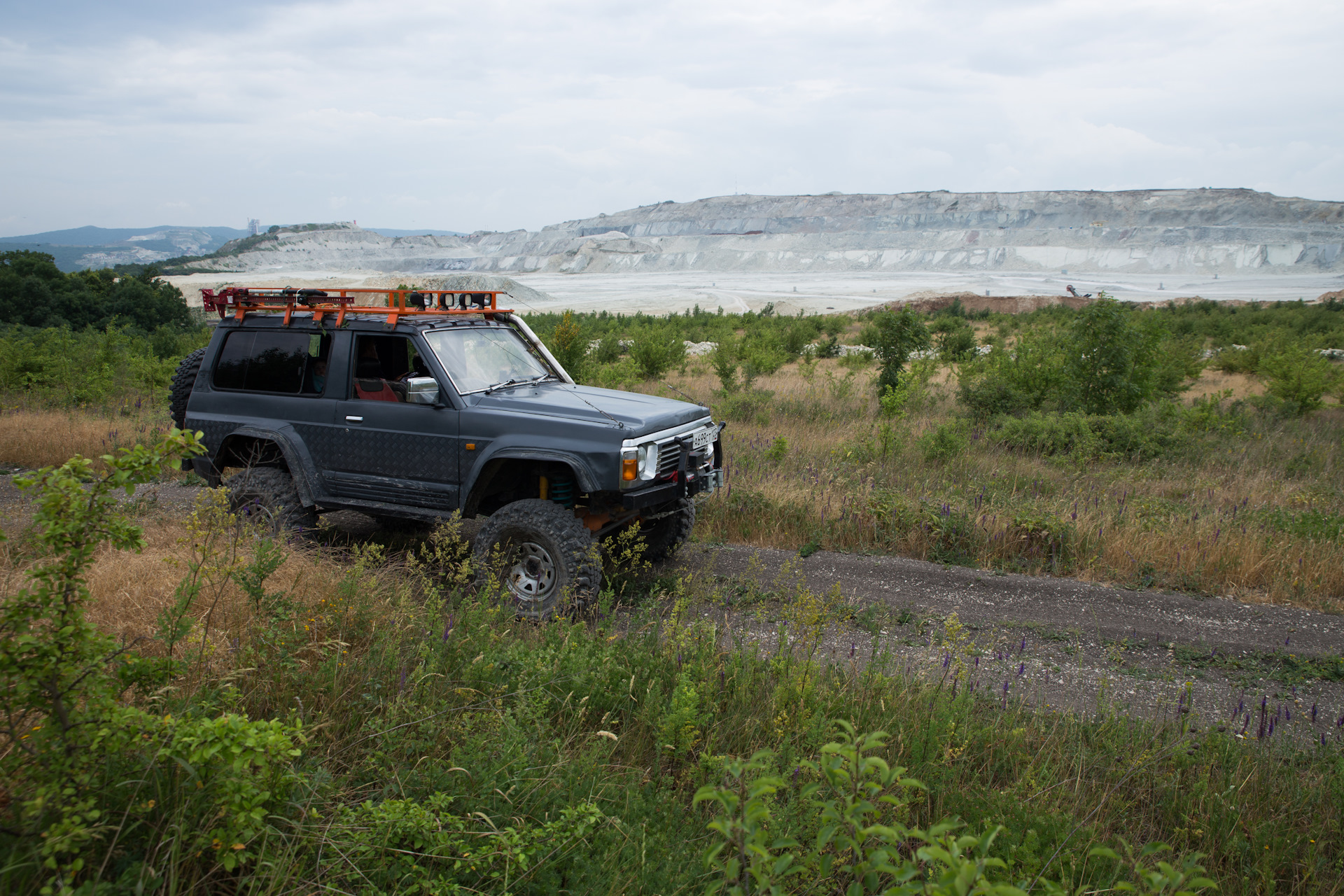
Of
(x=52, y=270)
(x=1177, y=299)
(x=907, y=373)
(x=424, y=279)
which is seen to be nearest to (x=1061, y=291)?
(x=1177, y=299)

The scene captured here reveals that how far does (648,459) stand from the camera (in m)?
5.32

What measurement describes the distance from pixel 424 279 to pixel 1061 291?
5029 cm

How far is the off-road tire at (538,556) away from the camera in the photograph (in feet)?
16.7

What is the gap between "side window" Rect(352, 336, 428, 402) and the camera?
5.96 m

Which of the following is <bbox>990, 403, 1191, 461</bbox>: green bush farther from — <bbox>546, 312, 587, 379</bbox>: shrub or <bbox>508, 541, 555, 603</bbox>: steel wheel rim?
<bbox>546, 312, 587, 379</bbox>: shrub

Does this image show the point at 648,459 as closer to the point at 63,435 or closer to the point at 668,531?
the point at 668,531

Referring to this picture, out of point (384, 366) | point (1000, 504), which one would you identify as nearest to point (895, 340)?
point (1000, 504)

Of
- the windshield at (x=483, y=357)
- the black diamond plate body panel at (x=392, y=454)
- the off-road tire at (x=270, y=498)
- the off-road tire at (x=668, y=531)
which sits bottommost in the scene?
the off-road tire at (x=668, y=531)

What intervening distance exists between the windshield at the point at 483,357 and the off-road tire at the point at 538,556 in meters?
1.10

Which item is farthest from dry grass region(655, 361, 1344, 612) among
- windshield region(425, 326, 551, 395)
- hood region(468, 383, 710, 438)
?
windshield region(425, 326, 551, 395)

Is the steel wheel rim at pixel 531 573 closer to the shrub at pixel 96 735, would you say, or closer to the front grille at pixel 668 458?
the front grille at pixel 668 458

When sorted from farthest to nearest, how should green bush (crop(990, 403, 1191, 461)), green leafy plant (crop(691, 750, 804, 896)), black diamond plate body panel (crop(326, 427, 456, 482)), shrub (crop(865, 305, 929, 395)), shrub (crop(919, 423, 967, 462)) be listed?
shrub (crop(865, 305, 929, 395))
green bush (crop(990, 403, 1191, 461))
shrub (crop(919, 423, 967, 462))
black diamond plate body panel (crop(326, 427, 456, 482))
green leafy plant (crop(691, 750, 804, 896))

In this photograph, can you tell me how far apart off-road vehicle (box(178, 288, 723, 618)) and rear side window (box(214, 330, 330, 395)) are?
0.04 ft

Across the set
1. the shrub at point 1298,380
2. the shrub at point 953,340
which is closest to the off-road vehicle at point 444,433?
the shrub at point 1298,380
